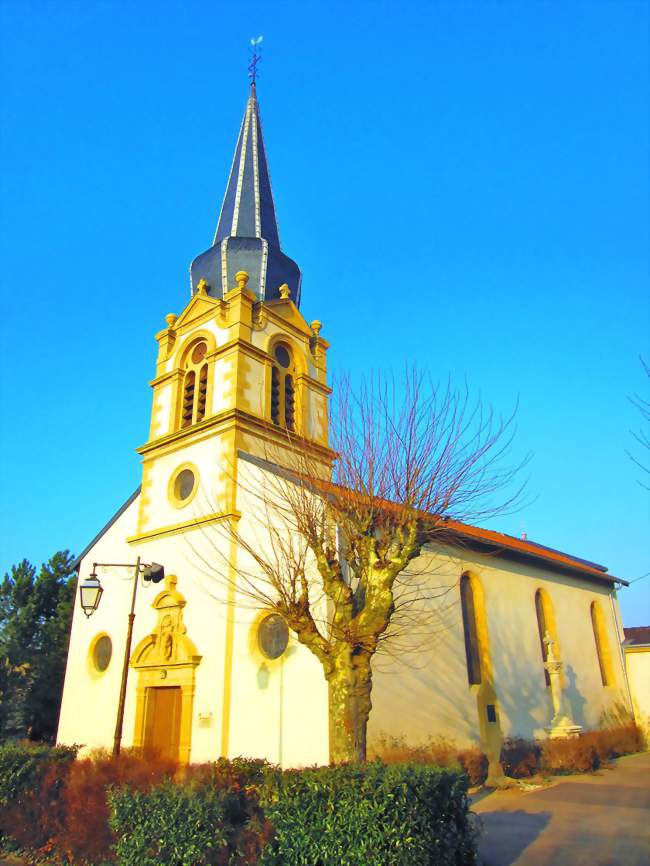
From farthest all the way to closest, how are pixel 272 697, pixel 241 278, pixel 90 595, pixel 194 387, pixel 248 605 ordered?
pixel 194 387 → pixel 241 278 → pixel 248 605 → pixel 272 697 → pixel 90 595

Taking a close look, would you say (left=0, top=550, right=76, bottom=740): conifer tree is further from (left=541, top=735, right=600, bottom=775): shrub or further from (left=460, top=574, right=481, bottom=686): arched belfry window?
(left=541, top=735, right=600, bottom=775): shrub

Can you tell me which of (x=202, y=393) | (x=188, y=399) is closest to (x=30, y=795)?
(x=202, y=393)

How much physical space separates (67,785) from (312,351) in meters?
14.4

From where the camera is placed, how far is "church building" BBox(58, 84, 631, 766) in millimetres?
12453

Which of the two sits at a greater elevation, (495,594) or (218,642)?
(495,594)

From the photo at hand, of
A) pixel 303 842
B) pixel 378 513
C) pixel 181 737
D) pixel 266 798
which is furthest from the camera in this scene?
pixel 181 737

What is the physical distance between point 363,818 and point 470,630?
1109cm

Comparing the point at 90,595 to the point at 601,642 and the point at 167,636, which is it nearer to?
the point at 167,636

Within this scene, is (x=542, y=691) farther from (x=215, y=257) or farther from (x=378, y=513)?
(x=215, y=257)

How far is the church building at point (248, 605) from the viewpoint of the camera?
40.9ft

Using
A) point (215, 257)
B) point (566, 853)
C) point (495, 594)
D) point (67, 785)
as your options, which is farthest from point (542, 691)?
point (215, 257)

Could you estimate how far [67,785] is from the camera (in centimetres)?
840

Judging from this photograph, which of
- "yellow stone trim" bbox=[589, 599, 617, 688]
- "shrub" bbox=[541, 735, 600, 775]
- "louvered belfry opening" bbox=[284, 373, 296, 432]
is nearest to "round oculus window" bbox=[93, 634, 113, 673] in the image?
"louvered belfry opening" bbox=[284, 373, 296, 432]

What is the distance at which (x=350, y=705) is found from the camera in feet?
26.4
